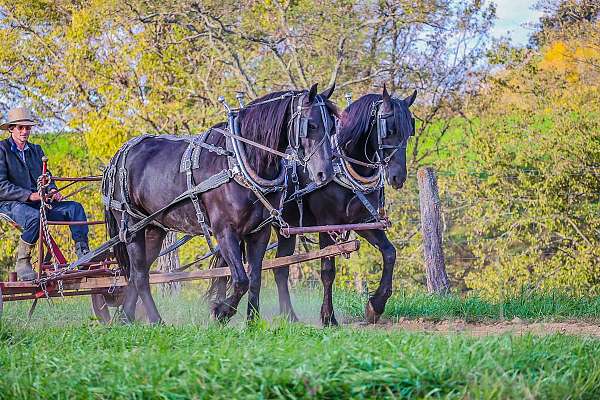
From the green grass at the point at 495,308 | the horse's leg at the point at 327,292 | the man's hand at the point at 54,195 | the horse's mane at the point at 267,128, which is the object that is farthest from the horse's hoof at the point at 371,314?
the man's hand at the point at 54,195

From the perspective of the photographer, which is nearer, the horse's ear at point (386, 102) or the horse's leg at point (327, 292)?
the horse's ear at point (386, 102)

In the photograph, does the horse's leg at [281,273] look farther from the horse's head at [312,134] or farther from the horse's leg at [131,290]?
the horse's head at [312,134]

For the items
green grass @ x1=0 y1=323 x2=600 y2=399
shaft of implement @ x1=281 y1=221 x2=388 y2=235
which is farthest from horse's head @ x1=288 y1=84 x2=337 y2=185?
green grass @ x1=0 y1=323 x2=600 y2=399

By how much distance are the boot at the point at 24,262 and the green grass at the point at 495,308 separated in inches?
117

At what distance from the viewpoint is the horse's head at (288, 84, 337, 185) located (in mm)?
6742

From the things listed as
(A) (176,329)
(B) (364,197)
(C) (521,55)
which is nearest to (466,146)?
(C) (521,55)

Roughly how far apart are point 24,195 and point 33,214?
0.20 meters

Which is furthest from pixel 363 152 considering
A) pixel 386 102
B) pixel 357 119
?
pixel 386 102

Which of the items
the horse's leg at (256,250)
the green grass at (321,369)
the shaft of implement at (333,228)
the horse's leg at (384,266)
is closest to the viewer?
the green grass at (321,369)

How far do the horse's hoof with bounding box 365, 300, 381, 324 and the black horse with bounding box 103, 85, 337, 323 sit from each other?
1.39 meters

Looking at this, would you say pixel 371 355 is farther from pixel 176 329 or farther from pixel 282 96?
pixel 282 96

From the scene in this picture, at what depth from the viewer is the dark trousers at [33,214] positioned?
25.8ft

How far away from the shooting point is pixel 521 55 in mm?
15992

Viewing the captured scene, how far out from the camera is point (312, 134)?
269 inches
